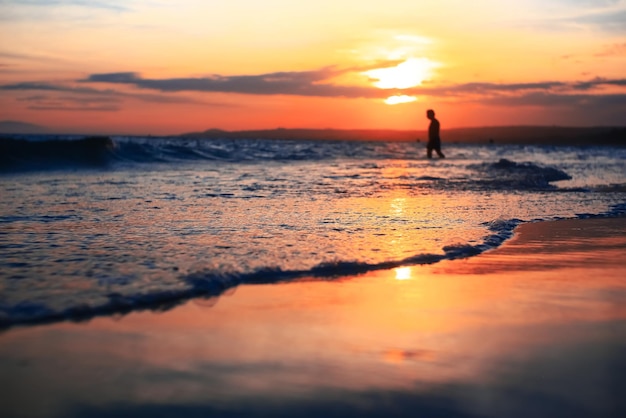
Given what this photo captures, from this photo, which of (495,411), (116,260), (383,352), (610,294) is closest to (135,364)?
(383,352)

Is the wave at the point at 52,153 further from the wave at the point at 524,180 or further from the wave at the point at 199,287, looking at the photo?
the wave at the point at 199,287

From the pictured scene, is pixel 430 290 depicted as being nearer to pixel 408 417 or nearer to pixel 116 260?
pixel 408 417

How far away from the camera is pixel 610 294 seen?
454 centimetres

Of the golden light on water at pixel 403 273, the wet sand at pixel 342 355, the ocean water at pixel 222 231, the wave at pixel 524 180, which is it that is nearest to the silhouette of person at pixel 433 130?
the wave at pixel 524 180

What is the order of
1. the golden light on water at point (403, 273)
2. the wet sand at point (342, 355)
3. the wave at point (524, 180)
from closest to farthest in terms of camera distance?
1. the wet sand at point (342, 355)
2. the golden light on water at point (403, 273)
3. the wave at point (524, 180)

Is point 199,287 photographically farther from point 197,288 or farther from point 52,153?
point 52,153

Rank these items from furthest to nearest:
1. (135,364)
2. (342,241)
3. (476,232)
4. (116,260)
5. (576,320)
A: (476,232)
(342,241)
(116,260)
(576,320)
(135,364)

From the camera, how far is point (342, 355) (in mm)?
3152

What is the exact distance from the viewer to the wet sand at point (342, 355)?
8.61 ft

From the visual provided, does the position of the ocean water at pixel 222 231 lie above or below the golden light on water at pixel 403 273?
above

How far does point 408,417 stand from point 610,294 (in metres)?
2.65

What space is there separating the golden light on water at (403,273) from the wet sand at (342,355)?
14 cm

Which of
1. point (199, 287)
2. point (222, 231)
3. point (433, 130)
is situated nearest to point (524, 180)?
point (433, 130)

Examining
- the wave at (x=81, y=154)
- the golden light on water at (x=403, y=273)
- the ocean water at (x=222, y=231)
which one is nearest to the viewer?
the ocean water at (x=222, y=231)
